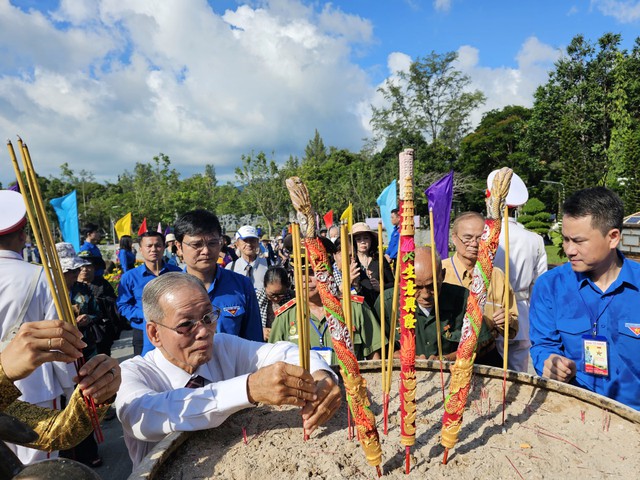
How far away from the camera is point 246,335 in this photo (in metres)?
2.87

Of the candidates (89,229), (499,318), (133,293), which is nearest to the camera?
(499,318)

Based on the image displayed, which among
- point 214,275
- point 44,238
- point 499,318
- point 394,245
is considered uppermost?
point 44,238

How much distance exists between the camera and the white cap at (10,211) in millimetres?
2029

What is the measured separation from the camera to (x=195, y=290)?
1.73 m

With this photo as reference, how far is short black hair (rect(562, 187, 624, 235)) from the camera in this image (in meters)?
1.92

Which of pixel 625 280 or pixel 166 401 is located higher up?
pixel 625 280

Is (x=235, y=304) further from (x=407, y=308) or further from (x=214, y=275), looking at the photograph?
(x=407, y=308)

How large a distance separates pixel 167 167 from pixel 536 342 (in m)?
33.9

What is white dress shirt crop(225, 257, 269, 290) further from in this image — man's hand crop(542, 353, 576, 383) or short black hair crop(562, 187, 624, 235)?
short black hair crop(562, 187, 624, 235)

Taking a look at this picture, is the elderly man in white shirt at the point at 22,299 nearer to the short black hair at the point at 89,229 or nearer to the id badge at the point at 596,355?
the id badge at the point at 596,355

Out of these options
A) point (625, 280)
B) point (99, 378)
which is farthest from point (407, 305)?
point (625, 280)

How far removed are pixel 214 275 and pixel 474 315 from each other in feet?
6.07

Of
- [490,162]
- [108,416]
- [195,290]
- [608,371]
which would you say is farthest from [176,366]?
[490,162]

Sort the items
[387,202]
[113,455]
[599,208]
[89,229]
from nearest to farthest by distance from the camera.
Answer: [599,208] → [113,455] → [387,202] → [89,229]
